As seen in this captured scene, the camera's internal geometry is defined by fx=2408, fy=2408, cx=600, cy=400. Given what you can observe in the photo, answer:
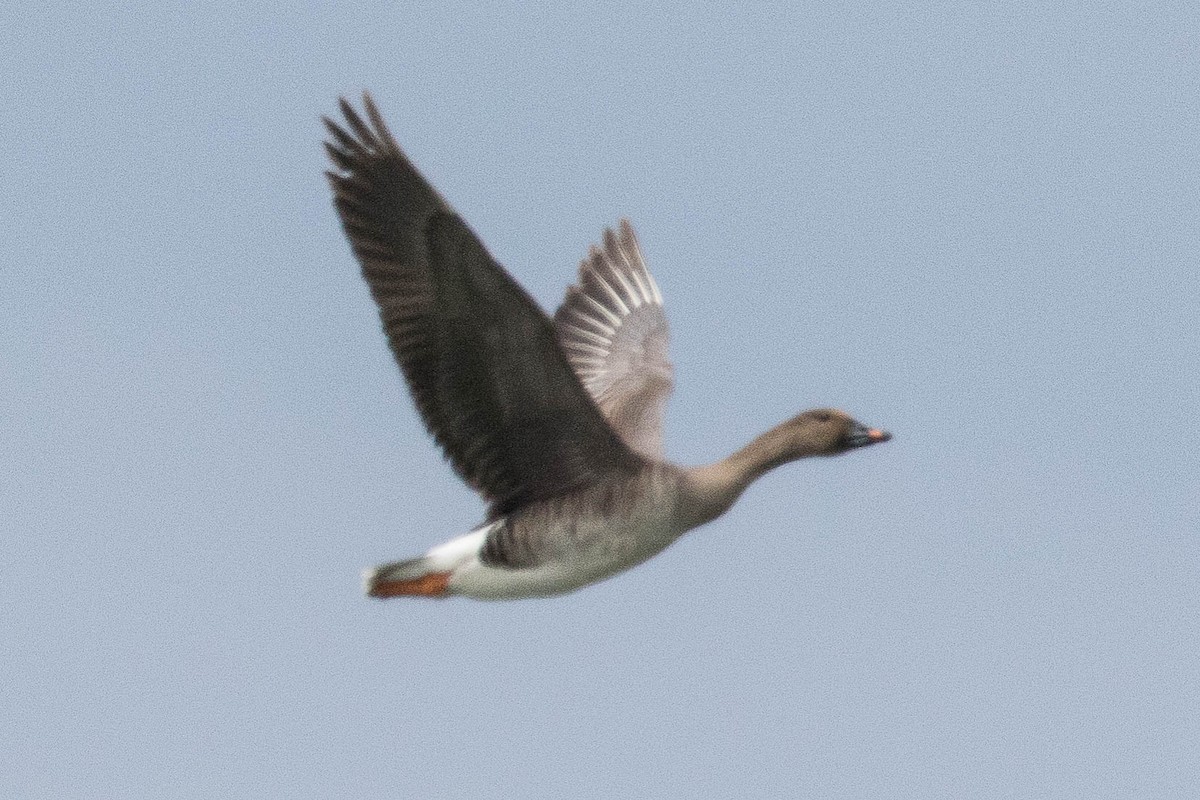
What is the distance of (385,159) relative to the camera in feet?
48.9

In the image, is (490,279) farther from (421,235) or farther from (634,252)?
(634,252)

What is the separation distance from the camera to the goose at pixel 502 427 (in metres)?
14.8

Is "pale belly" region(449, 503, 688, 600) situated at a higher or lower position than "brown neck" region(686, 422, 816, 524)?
lower

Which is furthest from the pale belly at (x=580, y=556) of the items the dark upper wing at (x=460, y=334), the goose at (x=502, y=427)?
the dark upper wing at (x=460, y=334)

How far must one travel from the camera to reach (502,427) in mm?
15656

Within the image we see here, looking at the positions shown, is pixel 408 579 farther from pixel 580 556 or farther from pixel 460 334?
pixel 460 334

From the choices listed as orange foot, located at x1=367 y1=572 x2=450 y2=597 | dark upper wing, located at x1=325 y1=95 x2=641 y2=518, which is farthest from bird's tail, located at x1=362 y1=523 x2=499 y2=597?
dark upper wing, located at x1=325 y1=95 x2=641 y2=518

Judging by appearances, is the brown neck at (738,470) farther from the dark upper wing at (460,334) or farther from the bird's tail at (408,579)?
the bird's tail at (408,579)

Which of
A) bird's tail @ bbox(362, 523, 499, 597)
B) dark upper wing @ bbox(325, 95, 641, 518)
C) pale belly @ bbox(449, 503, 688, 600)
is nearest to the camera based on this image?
dark upper wing @ bbox(325, 95, 641, 518)

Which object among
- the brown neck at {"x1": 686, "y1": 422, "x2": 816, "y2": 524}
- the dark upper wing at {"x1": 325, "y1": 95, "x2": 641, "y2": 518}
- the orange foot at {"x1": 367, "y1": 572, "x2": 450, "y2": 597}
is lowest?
the orange foot at {"x1": 367, "y1": 572, "x2": 450, "y2": 597}

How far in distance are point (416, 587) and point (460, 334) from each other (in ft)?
6.40

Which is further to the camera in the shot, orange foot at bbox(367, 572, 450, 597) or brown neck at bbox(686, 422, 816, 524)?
orange foot at bbox(367, 572, 450, 597)

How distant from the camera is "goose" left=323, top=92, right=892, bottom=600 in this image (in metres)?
14.8

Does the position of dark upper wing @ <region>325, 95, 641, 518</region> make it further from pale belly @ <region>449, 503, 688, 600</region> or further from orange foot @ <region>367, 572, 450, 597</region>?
orange foot @ <region>367, 572, 450, 597</region>
